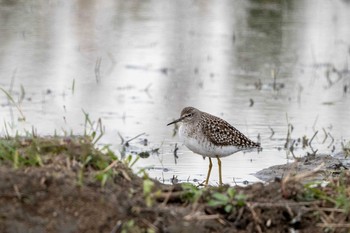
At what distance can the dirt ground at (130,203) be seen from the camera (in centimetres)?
593

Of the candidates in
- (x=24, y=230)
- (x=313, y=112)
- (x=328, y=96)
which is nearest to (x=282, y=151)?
(x=313, y=112)

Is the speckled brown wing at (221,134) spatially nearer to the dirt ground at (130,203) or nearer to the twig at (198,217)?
the dirt ground at (130,203)

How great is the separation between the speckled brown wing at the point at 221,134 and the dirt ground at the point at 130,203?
2.79m

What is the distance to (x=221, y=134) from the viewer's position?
9648mm

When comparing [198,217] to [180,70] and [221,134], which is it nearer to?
[221,134]

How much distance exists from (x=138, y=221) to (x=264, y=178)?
3.83 meters

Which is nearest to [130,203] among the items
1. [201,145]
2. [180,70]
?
[201,145]

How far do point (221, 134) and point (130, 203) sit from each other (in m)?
3.64

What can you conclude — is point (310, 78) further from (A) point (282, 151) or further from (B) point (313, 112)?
(A) point (282, 151)

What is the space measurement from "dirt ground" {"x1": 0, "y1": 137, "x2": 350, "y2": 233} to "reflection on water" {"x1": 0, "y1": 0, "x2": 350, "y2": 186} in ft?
9.37

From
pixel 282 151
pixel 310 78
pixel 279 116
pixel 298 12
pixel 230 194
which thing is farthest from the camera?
pixel 298 12

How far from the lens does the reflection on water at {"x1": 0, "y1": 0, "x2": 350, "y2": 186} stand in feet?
39.0

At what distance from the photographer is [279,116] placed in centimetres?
1296

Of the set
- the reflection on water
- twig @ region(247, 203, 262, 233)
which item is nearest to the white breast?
the reflection on water
